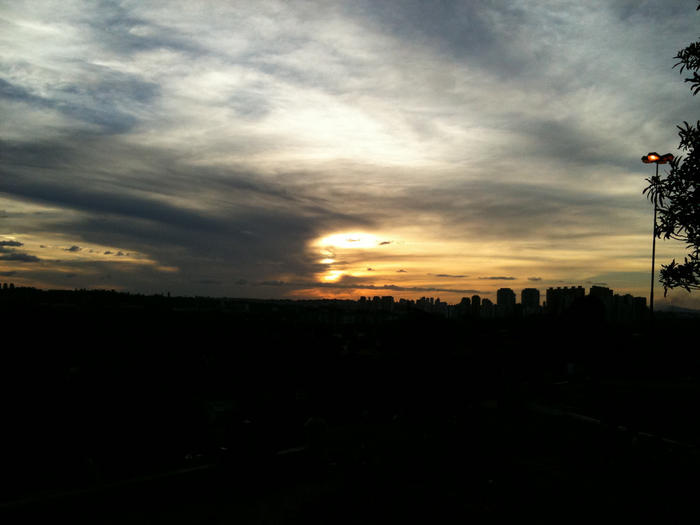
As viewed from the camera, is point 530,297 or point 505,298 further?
point 505,298

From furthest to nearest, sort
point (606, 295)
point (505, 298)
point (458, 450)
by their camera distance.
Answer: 1. point (505, 298)
2. point (606, 295)
3. point (458, 450)

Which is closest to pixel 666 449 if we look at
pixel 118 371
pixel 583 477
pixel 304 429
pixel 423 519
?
pixel 583 477

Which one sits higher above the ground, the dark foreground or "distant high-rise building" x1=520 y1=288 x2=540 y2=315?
"distant high-rise building" x1=520 y1=288 x2=540 y2=315

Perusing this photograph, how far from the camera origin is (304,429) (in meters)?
7.40

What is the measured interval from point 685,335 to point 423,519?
26.7 metres

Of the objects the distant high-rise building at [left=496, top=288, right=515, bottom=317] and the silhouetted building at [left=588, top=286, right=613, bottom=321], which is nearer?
the silhouetted building at [left=588, top=286, right=613, bottom=321]

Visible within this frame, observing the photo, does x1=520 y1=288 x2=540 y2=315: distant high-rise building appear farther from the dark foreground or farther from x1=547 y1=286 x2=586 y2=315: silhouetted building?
the dark foreground

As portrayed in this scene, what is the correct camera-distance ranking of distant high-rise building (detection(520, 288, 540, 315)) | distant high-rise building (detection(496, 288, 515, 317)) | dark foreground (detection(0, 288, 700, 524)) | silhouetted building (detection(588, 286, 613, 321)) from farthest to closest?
1. distant high-rise building (detection(496, 288, 515, 317))
2. distant high-rise building (detection(520, 288, 540, 315))
3. silhouetted building (detection(588, 286, 613, 321))
4. dark foreground (detection(0, 288, 700, 524))

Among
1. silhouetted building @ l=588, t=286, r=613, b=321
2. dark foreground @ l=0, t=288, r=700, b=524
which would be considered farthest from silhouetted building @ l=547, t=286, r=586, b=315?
dark foreground @ l=0, t=288, r=700, b=524

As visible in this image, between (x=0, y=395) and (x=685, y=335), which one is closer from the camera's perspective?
(x=685, y=335)

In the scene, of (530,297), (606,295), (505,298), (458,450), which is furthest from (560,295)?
(458,450)

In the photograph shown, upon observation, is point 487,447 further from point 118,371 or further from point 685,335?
point 118,371

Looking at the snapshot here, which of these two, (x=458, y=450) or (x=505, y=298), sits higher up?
(x=505, y=298)

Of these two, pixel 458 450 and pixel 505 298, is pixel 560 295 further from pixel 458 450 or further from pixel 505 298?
pixel 458 450
